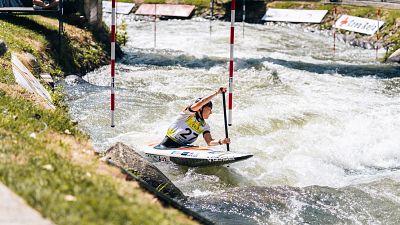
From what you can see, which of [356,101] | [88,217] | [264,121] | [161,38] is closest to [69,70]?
[264,121]

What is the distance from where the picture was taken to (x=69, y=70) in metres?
19.1

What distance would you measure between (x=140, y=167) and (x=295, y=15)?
27.7 meters

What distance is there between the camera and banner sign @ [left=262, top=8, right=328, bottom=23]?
34.1m

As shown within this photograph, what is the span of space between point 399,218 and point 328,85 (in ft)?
35.8

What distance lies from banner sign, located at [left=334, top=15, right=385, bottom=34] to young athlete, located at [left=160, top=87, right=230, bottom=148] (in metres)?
19.9

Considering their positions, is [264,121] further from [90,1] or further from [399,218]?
[90,1]

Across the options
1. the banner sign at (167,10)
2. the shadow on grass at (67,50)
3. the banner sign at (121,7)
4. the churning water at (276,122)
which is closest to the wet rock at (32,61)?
the churning water at (276,122)

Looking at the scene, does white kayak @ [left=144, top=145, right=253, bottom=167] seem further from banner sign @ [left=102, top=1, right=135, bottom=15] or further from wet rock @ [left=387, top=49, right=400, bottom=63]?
banner sign @ [left=102, top=1, right=135, bottom=15]

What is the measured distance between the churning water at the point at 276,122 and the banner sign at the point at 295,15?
21.2 feet

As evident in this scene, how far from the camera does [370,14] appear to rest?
3162 cm

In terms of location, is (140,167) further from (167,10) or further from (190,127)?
(167,10)

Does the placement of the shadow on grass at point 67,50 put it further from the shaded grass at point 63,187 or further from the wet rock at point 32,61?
the shaded grass at point 63,187

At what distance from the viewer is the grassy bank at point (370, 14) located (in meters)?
27.9

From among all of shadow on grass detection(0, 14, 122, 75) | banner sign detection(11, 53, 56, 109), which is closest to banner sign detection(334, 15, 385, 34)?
shadow on grass detection(0, 14, 122, 75)
